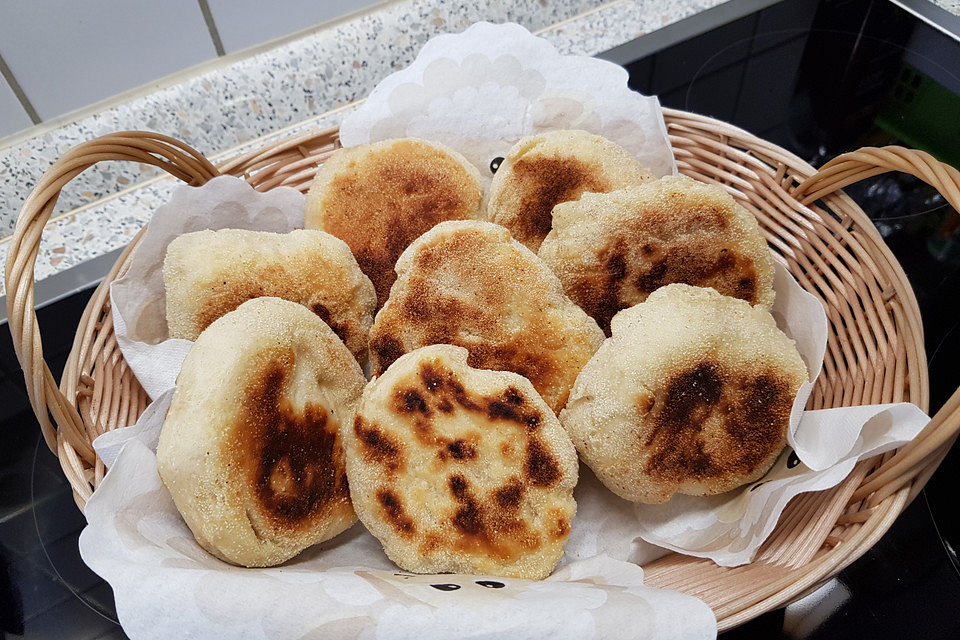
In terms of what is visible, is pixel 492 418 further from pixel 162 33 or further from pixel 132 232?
pixel 162 33

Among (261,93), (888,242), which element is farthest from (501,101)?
(888,242)

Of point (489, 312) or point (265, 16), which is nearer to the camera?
point (489, 312)

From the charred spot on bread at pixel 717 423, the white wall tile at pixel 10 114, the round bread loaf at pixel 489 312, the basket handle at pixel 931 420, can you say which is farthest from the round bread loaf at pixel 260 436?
the white wall tile at pixel 10 114

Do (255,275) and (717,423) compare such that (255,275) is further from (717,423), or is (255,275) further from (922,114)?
(922,114)

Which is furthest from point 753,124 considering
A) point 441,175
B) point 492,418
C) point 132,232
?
point 132,232

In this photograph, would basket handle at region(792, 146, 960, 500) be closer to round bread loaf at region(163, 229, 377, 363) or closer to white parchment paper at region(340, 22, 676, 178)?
white parchment paper at region(340, 22, 676, 178)
